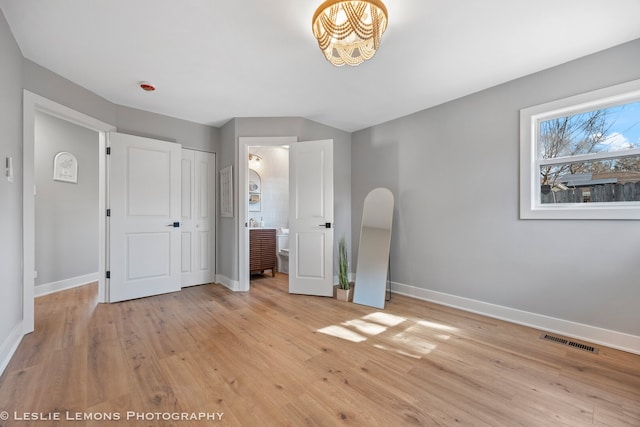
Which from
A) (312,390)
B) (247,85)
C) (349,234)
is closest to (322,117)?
(247,85)

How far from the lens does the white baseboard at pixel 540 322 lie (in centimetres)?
214

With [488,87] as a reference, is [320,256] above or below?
below

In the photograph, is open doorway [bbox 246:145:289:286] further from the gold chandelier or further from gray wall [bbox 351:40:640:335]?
the gold chandelier

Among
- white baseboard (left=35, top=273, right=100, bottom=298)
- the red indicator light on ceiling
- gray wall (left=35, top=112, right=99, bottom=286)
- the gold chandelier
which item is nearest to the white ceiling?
the red indicator light on ceiling

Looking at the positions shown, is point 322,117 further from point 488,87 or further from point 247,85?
point 488,87

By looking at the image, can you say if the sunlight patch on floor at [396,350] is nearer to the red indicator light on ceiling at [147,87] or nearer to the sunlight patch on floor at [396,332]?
the sunlight patch on floor at [396,332]

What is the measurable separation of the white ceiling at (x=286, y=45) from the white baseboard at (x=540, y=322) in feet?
7.65

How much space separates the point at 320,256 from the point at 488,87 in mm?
2752

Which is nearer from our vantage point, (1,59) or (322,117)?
(1,59)

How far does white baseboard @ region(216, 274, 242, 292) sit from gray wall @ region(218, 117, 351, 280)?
0.20ft

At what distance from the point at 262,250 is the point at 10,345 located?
2916 mm

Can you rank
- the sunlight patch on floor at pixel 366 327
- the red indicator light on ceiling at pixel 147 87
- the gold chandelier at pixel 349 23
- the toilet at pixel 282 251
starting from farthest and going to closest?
1. the toilet at pixel 282 251
2. the red indicator light on ceiling at pixel 147 87
3. the sunlight patch on floor at pixel 366 327
4. the gold chandelier at pixel 349 23

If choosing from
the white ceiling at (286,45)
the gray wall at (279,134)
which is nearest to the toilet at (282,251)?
the gray wall at (279,134)

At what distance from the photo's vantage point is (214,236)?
4289 millimetres
